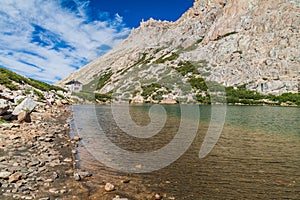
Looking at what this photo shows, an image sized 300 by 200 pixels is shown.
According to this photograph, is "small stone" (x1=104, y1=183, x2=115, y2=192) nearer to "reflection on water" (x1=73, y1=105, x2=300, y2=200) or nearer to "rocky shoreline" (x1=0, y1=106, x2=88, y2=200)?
"reflection on water" (x1=73, y1=105, x2=300, y2=200)

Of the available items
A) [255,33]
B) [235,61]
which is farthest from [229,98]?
[255,33]

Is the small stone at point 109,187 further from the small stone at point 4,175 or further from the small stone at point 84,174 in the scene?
the small stone at point 4,175

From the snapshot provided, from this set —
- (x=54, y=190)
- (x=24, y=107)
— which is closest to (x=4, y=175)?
(x=54, y=190)

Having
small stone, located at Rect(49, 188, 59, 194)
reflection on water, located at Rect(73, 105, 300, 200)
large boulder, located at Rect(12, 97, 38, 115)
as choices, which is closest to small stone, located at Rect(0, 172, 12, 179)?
small stone, located at Rect(49, 188, 59, 194)

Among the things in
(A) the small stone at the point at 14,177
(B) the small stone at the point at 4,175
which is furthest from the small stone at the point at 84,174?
(B) the small stone at the point at 4,175

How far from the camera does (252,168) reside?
1544cm

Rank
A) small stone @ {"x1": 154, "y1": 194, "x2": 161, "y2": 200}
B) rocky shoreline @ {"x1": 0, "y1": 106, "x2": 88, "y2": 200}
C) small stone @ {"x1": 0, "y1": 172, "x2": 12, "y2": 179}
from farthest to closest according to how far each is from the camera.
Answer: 1. small stone @ {"x1": 0, "y1": 172, "x2": 12, "y2": 179}
2. small stone @ {"x1": 154, "y1": 194, "x2": 161, "y2": 200}
3. rocky shoreline @ {"x1": 0, "y1": 106, "x2": 88, "y2": 200}

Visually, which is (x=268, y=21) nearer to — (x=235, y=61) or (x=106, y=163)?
(x=235, y=61)

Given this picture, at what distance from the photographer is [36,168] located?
12.7 metres

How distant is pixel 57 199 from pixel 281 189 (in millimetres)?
11567

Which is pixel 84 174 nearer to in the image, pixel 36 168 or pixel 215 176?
pixel 36 168

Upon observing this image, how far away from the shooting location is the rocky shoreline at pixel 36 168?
32.5ft

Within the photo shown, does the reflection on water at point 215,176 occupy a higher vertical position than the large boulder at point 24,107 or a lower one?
lower

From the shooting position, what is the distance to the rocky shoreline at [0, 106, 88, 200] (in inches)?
390
